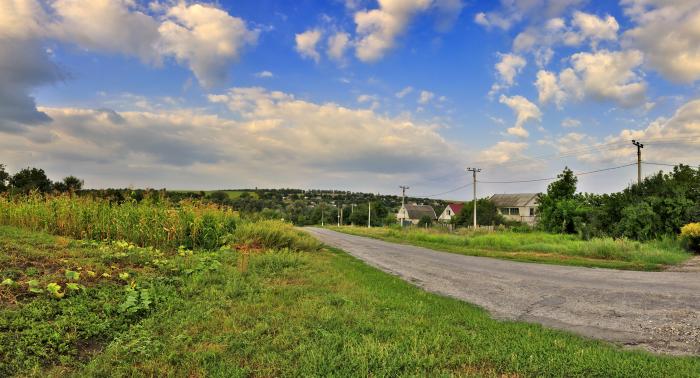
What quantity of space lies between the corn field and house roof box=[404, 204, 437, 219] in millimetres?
83426

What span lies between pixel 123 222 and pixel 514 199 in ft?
256

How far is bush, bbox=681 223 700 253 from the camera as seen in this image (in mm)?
18641

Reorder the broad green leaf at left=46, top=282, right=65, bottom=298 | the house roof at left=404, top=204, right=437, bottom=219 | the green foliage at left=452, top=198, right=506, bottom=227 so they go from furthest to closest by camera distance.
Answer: the house roof at left=404, top=204, right=437, bottom=219 < the green foliage at left=452, top=198, right=506, bottom=227 < the broad green leaf at left=46, top=282, right=65, bottom=298

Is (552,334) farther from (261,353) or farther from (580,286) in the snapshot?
(580,286)

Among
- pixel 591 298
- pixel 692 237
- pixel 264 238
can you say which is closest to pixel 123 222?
pixel 264 238

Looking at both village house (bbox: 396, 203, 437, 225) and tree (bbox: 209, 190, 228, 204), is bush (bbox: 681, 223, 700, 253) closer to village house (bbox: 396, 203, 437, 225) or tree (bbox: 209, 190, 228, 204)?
tree (bbox: 209, 190, 228, 204)

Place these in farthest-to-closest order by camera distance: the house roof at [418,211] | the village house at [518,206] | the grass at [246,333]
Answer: the house roof at [418,211], the village house at [518,206], the grass at [246,333]

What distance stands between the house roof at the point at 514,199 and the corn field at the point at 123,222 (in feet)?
237

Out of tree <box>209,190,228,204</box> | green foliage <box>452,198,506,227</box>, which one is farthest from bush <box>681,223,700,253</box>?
green foliage <box>452,198,506,227</box>

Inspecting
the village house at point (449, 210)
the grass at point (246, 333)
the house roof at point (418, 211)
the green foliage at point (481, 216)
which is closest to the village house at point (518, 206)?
the village house at point (449, 210)

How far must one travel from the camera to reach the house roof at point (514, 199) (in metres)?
76.2

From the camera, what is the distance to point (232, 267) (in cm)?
887

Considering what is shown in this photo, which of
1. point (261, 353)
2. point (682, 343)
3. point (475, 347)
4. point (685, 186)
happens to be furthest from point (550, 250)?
point (261, 353)

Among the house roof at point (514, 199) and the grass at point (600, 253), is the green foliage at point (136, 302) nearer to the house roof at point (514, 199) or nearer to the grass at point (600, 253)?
the grass at point (600, 253)
